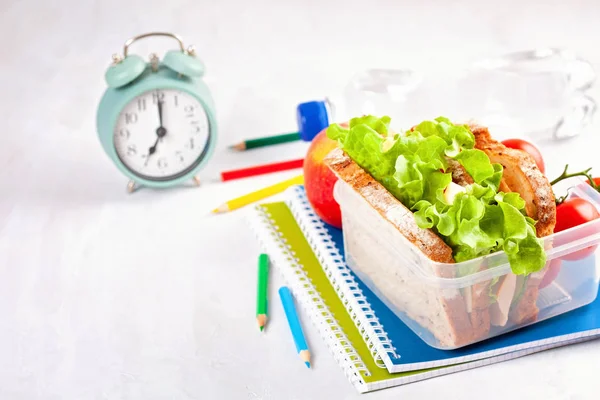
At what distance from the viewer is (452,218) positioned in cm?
152

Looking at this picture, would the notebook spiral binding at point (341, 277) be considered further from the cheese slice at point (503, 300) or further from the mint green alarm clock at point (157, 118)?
the mint green alarm clock at point (157, 118)

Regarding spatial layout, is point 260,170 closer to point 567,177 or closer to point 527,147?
point 527,147

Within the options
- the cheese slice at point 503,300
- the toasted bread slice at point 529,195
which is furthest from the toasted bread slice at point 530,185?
the cheese slice at point 503,300

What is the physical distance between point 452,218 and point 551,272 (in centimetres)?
27

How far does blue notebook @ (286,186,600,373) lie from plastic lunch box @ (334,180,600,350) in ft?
0.05

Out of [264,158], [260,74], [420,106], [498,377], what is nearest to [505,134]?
[420,106]

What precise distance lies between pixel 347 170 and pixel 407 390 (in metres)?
0.45

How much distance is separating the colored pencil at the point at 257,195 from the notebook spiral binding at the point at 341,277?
71mm

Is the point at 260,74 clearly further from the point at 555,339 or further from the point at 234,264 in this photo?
the point at 555,339

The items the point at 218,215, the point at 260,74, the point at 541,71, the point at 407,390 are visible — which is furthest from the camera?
the point at 260,74

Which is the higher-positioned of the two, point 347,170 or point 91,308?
point 347,170

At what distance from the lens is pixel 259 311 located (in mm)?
1824

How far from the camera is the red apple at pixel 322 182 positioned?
2.02 m

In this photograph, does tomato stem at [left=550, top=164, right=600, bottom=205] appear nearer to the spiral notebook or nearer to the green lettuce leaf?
the green lettuce leaf
